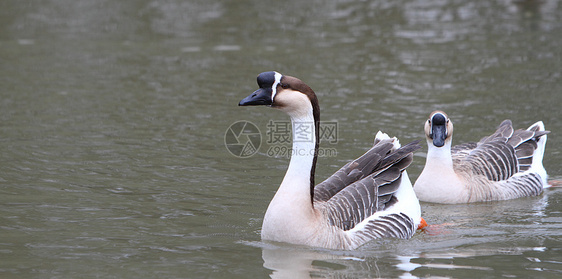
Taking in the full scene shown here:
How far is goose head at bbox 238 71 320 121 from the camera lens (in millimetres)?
7773

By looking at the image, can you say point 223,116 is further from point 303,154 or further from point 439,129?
point 303,154

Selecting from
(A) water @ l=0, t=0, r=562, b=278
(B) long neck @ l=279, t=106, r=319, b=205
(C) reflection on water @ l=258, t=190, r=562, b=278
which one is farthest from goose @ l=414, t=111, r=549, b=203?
(B) long neck @ l=279, t=106, r=319, b=205

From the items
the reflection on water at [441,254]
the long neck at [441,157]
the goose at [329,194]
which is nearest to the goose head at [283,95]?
the goose at [329,194]

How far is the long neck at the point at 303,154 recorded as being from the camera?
26.1 feet

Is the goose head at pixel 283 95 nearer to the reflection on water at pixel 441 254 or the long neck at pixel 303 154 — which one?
the long neck at pixel 303 154

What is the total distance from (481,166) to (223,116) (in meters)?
5.34

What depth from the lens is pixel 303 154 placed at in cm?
808

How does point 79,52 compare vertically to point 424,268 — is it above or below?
above

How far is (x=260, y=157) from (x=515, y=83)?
24.4ft

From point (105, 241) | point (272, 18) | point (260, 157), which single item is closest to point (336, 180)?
point (105, 241)

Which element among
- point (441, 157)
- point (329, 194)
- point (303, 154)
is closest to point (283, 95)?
point (303, 154)

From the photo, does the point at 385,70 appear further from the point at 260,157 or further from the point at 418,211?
the point at 418,211

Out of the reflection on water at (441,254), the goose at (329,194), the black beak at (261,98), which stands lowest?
the reflection on water at (441,254)

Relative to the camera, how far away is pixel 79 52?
70.3 ft
